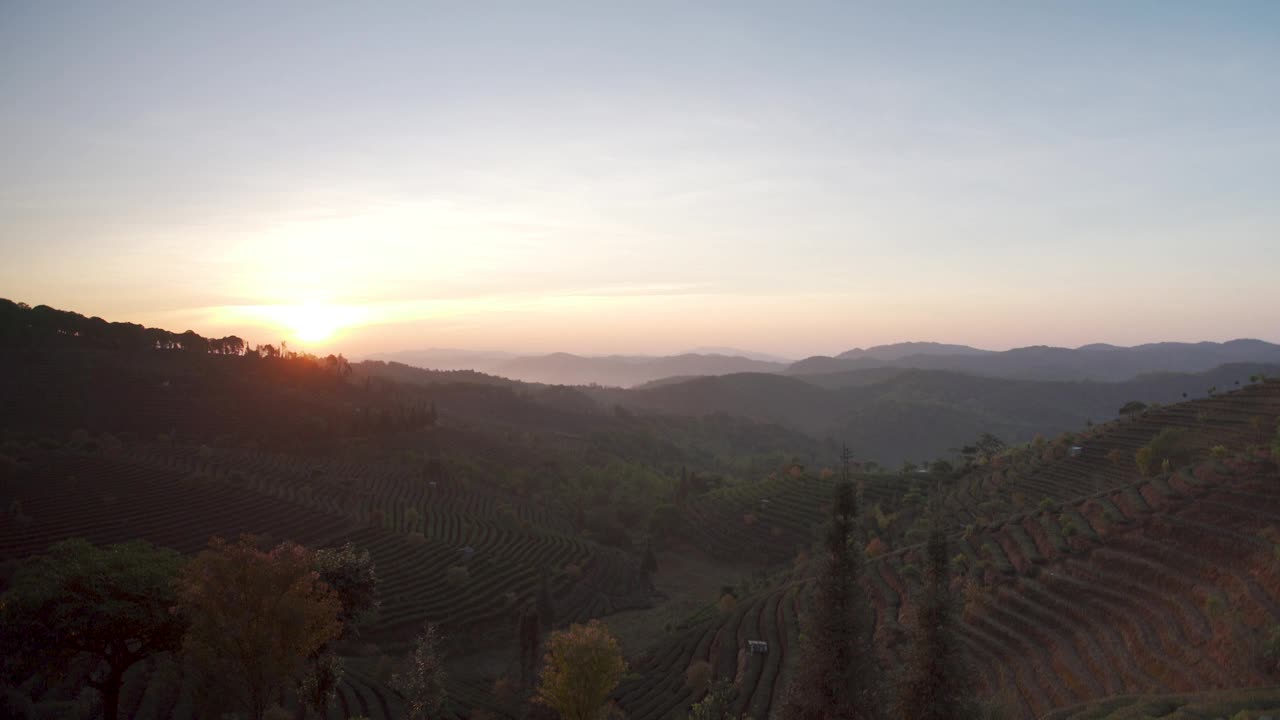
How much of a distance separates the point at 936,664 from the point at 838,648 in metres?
2.42

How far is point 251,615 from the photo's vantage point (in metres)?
18.1

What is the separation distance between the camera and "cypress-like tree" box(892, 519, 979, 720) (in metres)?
14.5

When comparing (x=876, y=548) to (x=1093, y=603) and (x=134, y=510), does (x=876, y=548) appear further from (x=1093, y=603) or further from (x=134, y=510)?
(x=134, y=510)

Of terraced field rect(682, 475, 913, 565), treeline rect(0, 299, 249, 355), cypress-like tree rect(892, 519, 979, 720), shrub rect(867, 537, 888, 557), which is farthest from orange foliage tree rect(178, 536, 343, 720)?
treeline rect(0, 299, 249, 355)

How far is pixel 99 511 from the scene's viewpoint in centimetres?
4681

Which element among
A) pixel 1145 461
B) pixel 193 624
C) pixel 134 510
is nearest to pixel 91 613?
pixel 193 624

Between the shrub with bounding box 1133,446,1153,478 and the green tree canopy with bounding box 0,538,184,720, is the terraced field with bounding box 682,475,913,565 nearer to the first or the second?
the shrub with bounding box 1133,446,1153,478

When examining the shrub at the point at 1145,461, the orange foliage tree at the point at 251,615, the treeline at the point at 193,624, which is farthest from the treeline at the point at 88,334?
the shrub at the point at 1145,461

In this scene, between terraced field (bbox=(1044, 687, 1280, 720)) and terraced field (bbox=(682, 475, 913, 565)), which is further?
terraced field (bbox=(682, 475, 913, 565))

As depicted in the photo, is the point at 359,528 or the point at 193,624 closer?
the point at 193,624

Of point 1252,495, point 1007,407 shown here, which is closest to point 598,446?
point 1252,495

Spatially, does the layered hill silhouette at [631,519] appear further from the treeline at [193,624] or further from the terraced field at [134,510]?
the treeline at [193,624]

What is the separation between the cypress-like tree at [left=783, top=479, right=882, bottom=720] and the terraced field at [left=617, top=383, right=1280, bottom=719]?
2.35 metres

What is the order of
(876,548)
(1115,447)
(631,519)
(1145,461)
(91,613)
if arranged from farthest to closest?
1. (631,519)
2. (1115,447)
3. (876,548)
4. (1145,461)
5. (91,613)
